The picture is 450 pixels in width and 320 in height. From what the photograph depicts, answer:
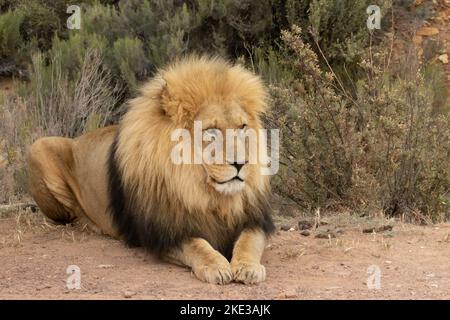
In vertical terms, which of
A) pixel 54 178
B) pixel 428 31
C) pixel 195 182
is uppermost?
pixel 428 31

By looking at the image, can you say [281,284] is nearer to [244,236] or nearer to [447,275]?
[244,236]

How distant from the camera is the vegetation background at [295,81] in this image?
7.30 metres

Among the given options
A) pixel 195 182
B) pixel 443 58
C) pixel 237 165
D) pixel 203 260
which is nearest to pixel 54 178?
pixel 195 182

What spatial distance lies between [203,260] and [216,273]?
0.62 ft

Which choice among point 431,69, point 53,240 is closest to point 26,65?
point 431,69

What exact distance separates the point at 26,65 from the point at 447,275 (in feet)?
28.4

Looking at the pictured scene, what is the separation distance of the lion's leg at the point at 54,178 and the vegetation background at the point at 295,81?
4.60ft

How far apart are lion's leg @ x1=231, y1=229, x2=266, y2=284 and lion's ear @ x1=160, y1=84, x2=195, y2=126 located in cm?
78

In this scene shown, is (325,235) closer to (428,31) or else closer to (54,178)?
(54,178)

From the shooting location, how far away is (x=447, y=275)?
4980 millimetres

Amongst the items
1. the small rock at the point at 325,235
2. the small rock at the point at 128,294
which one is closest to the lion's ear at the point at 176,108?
the small rock at the point at 128,294

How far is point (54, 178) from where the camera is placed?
6.68 m

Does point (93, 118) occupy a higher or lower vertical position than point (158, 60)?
lower

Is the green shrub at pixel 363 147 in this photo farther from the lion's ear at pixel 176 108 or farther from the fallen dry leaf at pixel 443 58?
the fallen dry leaf at pixel 443 58
